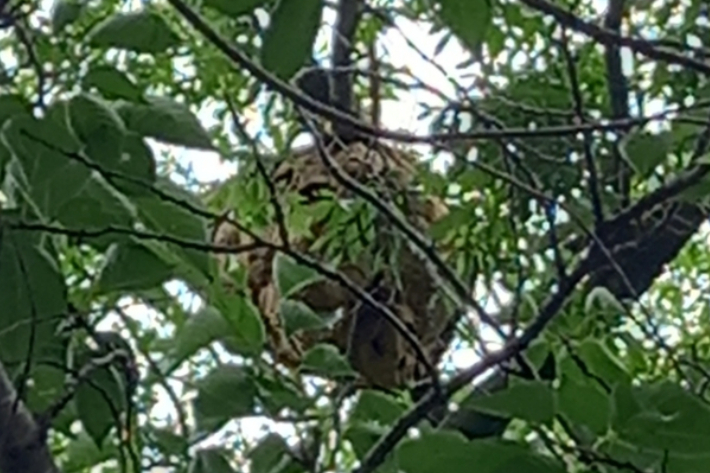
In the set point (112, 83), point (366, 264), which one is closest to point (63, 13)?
point (112, 83)

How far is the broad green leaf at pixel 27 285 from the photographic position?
2.29 feet

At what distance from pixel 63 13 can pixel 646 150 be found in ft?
0.96

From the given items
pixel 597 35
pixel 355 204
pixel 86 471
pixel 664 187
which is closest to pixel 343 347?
pixel 355 204

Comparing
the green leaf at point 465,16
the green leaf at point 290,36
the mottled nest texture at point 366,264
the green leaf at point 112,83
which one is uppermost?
the mottled nest texture at point 366,264

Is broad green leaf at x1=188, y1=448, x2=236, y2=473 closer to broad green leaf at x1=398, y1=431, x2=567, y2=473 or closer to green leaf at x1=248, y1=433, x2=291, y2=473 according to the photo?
green leaf at x1=248, y1=433, x2=291, y2=473

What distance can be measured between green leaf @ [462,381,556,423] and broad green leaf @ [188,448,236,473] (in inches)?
9.8

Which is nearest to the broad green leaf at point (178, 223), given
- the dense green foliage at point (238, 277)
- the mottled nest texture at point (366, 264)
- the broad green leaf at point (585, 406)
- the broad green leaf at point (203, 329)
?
the dense green foliage at point (238, 277)

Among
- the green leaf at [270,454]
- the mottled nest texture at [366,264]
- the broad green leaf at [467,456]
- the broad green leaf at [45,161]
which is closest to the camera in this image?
the broad green leaf at [467,456]

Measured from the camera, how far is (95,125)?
687 mm

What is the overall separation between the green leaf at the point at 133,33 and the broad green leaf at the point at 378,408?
27 cm

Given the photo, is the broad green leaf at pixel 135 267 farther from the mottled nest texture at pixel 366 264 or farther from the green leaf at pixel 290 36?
the mottled nest texture at pixel 366 264

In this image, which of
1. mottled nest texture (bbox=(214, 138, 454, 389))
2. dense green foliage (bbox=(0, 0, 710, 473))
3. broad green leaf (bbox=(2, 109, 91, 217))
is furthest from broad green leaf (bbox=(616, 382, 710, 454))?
mottled nest texture (bbox=(214, 138, 454, 389))

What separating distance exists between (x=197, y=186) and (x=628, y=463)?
0.95 meters

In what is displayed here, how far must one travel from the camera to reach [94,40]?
70cm
